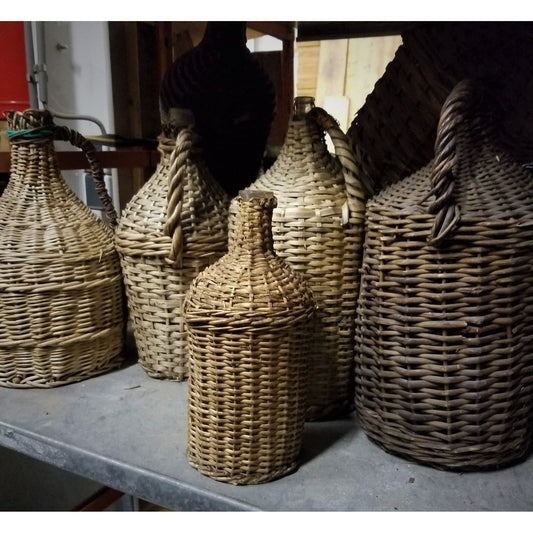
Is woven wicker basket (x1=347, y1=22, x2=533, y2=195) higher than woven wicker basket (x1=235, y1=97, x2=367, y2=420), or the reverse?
woven wicker basket (x1=347, y1=22, x2=533, y2=195)

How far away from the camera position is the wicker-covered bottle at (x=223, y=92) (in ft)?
3.55

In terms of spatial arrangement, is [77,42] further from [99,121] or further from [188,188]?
[188,188]

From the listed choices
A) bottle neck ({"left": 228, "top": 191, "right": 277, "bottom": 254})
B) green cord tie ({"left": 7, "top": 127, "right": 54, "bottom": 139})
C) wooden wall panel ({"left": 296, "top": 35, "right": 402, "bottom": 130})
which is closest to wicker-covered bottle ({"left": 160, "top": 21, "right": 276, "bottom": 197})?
green cord tie ({"left": 7, "top": 127, "right": 54, "bottom": 139})

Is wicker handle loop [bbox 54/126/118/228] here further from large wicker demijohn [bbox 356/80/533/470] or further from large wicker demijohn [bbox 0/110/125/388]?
large wicker demijohn [bbox 356/80/533/470]

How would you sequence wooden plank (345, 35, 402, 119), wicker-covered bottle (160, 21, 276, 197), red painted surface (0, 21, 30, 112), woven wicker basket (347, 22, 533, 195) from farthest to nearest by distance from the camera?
wooden plank (345, 35, 402, 119)
red painted surface (0, 21, 30, 112)
wicker-covered bottle (160, 21, 276, 197)
woven wicker basket (347, 22, 533, 195)

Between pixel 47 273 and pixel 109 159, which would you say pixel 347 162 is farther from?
pixel 109 159

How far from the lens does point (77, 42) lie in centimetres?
166

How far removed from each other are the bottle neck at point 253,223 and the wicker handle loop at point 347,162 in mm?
163

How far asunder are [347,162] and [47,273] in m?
0.53

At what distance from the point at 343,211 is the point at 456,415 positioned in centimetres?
32

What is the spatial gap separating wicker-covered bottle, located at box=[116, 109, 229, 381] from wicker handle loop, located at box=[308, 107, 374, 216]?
0.74 feet

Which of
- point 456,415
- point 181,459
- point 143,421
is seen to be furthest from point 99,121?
point 456,415

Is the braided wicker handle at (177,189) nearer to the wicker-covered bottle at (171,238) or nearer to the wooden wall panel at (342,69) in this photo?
the wicker-covered bottle at (171,238)

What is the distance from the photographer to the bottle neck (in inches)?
28.4
